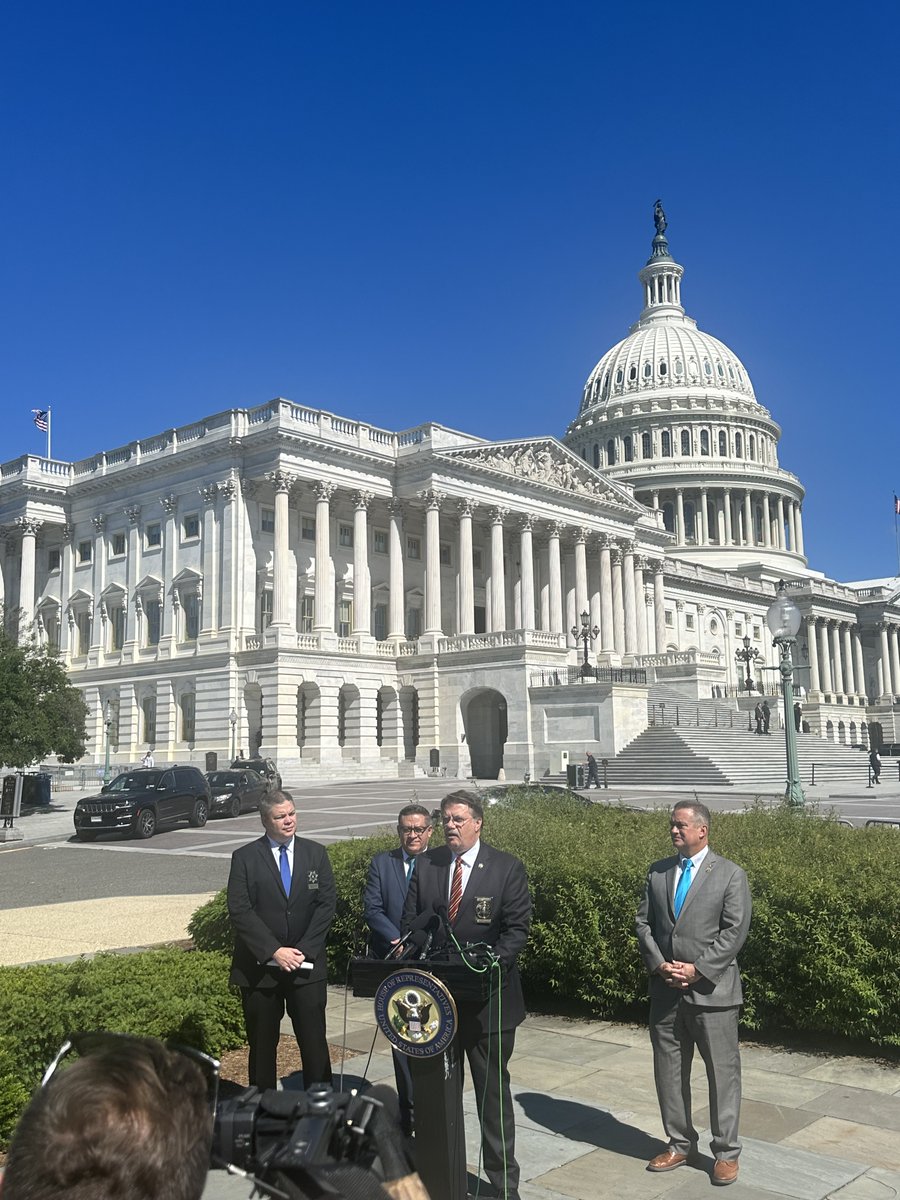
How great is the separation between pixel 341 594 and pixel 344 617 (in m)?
1.46

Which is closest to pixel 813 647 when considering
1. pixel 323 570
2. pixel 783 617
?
pixel 323 570

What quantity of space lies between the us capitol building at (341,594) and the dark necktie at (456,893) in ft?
169

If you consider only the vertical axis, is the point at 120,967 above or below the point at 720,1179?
above

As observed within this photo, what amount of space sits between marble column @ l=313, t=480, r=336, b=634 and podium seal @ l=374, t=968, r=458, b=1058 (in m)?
58.3

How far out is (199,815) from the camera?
1383 inches

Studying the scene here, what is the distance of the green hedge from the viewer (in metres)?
8.73

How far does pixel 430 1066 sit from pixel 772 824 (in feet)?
25.5

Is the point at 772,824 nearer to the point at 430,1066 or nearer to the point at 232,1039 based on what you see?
the point at 232,1039

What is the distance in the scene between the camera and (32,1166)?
215 cm

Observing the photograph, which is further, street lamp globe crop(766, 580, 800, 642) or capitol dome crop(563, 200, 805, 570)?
capitol dome crop(563, 200, 805, 570)

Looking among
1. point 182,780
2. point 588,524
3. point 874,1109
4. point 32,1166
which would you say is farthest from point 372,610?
point 32,1166

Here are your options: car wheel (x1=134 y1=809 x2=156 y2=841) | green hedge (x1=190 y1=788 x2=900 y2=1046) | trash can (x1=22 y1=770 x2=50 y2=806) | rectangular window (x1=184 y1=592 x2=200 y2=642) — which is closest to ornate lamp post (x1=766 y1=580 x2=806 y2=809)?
green hedge (x1=190 y1=788 x2=900 y2=1046)

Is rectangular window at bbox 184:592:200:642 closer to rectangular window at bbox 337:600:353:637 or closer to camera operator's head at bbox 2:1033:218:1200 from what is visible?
rectangular window at bbox 337:600:353:637

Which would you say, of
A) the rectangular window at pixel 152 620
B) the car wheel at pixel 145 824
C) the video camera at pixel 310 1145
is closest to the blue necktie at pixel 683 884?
the video camera at pixel 310 1145
